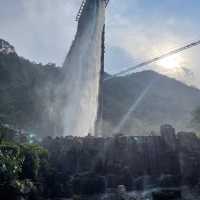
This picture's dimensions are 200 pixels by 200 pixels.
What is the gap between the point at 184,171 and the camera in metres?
28.7

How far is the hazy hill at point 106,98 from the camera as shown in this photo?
54.9m

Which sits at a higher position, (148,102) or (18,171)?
(148,102)

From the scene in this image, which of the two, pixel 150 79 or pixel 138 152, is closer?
pixel 138 152

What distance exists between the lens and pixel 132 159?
30.0m

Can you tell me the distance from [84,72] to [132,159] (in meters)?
17.2

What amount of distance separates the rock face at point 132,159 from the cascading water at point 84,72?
10.6 metres

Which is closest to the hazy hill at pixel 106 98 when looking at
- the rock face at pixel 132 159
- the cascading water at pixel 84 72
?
the cascading water at pixel 84 72

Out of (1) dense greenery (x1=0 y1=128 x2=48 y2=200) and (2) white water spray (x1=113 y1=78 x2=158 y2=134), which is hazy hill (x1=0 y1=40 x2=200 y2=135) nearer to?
(2) white water spray (x1=113 y1=78 x2=158 y2=134)

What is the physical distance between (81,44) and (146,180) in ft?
79.6

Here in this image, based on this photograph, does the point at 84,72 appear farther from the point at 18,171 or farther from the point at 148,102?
the point at 148,102

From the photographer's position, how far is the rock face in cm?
2744

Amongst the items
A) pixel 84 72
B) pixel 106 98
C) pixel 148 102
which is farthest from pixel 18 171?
pixel 148 102

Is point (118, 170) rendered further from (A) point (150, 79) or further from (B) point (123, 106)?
(A) point (150, 79)

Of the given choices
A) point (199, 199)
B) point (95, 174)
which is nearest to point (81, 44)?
point (95, 174)
